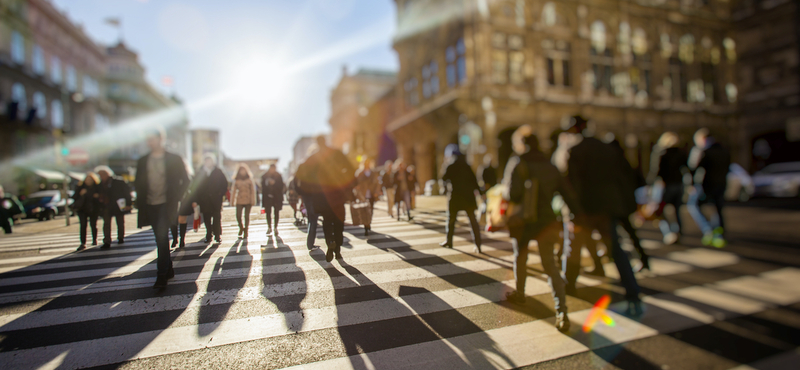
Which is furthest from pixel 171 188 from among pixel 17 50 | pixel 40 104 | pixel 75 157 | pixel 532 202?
pixel 40 104

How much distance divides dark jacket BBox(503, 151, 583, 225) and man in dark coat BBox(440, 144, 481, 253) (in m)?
1.72

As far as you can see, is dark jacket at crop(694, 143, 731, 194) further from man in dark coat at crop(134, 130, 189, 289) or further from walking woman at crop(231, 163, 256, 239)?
man in dark coat at crop(134, 130, 189, 289)

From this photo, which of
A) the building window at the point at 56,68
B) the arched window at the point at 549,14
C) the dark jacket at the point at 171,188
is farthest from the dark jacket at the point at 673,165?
the arched window at the point at 549,14

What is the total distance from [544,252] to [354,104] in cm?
763

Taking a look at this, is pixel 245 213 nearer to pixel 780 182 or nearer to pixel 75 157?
pixel 75 157

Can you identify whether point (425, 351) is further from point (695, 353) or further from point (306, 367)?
point (695, 353)

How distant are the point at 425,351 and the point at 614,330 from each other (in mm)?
1800

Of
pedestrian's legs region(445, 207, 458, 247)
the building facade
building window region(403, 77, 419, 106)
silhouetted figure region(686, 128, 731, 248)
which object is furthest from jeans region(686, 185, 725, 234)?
building window region(403, 77, 419, 106)

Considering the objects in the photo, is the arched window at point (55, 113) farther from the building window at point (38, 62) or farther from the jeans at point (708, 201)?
the jeans at point (708, 201)

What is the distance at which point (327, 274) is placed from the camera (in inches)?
111

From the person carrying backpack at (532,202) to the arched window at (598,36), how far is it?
25380mm

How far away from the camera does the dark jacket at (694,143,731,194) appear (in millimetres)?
7004

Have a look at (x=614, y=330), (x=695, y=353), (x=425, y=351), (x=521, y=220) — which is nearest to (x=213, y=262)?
(x=425, y=351)

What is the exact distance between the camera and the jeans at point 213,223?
2.65 meters
